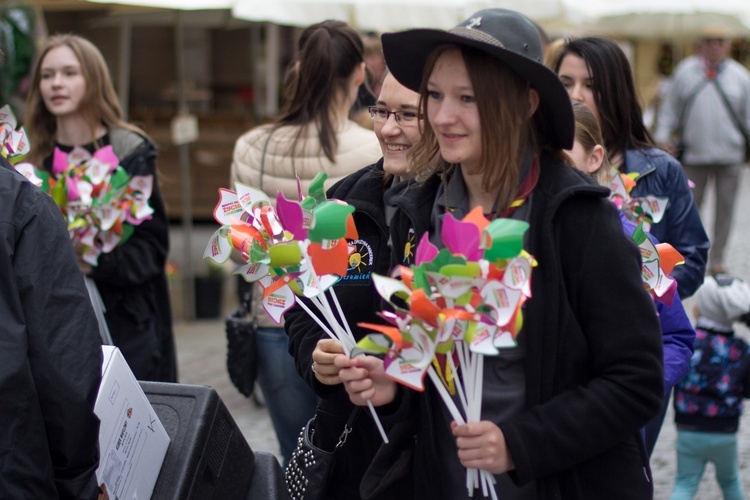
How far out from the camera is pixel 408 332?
1.96 metres

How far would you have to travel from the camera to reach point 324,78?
151 inches

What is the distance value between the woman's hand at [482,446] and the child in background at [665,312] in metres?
0.97

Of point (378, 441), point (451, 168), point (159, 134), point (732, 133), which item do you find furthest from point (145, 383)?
point (159, 134)

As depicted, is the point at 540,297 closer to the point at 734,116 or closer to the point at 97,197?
the point at 97,197

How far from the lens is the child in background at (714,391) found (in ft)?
14.0

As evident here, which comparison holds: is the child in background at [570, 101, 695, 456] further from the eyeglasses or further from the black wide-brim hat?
the black wide-brim hat

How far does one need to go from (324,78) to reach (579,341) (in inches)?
78.5

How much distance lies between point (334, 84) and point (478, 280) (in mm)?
2061

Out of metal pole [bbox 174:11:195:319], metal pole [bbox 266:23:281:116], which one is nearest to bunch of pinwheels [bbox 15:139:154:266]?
metal pole [bbox 174:11:195:319]

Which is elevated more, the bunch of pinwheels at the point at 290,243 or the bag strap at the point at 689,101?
the bunch of pinwheels at the point at 290,243

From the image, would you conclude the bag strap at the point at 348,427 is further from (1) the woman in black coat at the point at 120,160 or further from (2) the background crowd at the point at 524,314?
(1) the woman in black coat at the point at 120,160

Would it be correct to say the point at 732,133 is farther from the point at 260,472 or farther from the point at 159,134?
the point at 260,472

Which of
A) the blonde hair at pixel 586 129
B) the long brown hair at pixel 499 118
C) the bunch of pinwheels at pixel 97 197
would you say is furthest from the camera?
the bunch of pinwheels at pixel 97 197

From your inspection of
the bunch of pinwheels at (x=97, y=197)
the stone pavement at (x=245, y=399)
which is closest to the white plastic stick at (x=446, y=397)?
the bunch of pinwheels at (x=97, y=197)
